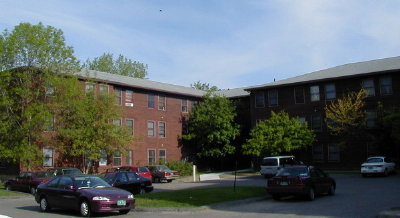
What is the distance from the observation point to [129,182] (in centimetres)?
2178

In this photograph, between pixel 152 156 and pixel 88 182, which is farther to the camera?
pixel 152 156

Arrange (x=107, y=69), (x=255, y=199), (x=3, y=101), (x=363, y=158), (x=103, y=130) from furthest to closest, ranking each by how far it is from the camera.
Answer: (x=107, y=69), (x=363, y=158), (x=103, y=130), (x=3, y=101), (x=255, y=199)

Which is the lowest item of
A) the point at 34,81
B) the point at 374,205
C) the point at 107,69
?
the point at 374,205

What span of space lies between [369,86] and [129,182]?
27.3 meters

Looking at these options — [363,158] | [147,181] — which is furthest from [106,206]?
[363,158]

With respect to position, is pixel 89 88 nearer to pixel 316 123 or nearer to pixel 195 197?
pixel 316 123

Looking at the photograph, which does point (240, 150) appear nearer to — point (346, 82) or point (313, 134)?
point (313, 134)

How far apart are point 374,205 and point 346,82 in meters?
27.8

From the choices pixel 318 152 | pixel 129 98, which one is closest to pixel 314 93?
pixel 318 152

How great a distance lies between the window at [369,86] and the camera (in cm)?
4041

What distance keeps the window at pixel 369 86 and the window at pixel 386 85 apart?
78 centimetres

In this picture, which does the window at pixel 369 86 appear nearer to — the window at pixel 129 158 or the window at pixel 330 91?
the window at pixel 330 91

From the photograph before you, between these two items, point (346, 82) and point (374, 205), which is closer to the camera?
point (374, 205)

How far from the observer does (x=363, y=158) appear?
40.2m
